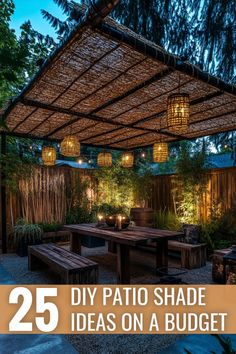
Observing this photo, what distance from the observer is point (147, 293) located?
10.8 feet

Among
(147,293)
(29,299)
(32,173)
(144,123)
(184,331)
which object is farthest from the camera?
(32,173)

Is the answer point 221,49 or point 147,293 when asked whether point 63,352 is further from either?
point 221,49

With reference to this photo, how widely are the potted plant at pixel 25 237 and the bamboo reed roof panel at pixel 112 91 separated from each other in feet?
6.88

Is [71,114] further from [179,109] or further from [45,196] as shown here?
[45,196]

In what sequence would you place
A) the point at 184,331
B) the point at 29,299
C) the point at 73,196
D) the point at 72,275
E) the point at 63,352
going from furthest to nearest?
the point at 73,196
the point at 72,275
the point at 29,299
the point at 184,331
the point at 63,352

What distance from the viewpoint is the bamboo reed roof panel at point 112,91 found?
8.25 feet

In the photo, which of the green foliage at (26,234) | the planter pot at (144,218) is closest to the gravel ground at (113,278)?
the green foliage at (26,234)

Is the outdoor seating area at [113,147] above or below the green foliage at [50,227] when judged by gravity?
above

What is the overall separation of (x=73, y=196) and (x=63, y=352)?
16.8 feet

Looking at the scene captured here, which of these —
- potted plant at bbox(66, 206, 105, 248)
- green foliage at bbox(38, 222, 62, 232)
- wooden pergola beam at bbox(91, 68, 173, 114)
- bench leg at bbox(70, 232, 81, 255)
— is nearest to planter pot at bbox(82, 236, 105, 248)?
potted plant at bbox(66, 206, 105, 248)

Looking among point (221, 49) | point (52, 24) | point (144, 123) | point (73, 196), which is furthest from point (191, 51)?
point (73, 196)

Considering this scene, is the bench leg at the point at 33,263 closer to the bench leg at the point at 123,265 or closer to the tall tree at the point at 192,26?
the bench leg at the point at 123,265

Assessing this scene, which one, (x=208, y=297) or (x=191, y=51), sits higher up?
(x=191, y=51)

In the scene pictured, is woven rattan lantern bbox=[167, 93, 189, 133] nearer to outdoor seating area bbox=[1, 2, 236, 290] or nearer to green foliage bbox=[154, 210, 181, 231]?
outdoor seating area bbox=[1, 2, 236, 290]
